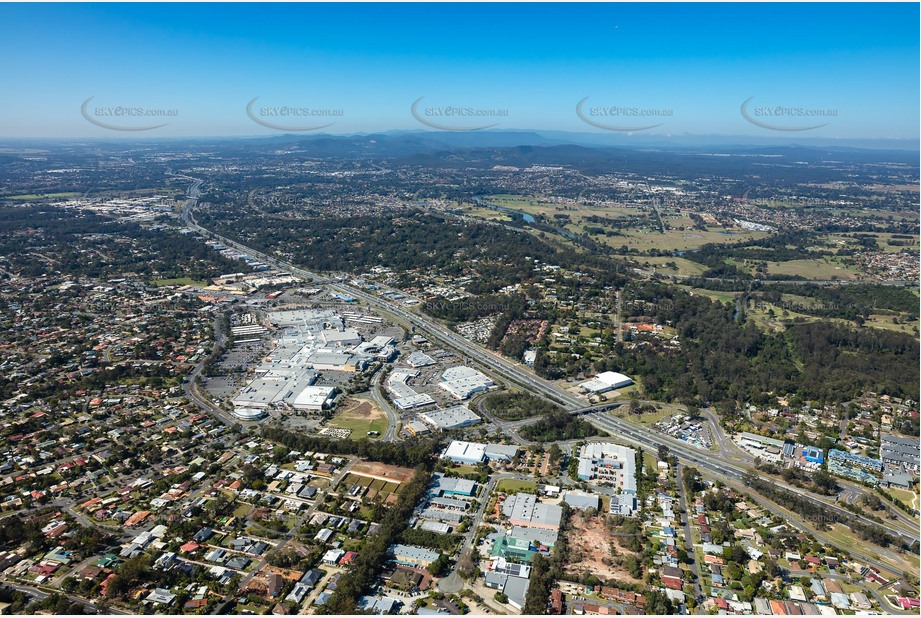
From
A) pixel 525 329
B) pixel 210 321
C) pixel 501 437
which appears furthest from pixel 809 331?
pixel 210 321

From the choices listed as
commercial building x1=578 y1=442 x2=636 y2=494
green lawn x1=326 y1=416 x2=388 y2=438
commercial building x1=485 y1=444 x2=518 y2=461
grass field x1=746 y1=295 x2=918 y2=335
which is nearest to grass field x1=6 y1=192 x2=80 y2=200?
green lawn x1=326 y1=416 x2=388 y2=438

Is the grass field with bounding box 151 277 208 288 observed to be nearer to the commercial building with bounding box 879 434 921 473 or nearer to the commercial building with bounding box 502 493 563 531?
the commercial building with bounding box 502 493 563 531

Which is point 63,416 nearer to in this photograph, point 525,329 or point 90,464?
point 90,464

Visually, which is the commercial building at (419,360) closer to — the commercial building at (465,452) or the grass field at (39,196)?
the commercial building at (465,452)

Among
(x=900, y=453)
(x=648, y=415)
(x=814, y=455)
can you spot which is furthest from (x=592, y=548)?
(x=900, y=453)

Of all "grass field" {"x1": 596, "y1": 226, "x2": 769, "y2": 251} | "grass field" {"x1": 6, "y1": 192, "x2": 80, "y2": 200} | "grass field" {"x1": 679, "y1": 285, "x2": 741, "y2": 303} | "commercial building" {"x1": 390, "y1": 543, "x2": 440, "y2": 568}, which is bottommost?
"commercial building" {"x1": 390, "y1": 543, "x2": 440, "y2": 568}

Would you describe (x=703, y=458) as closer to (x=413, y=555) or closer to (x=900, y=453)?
(x=900, y=453)

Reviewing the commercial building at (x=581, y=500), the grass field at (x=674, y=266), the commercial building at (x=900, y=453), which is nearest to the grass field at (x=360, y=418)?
the commercial building at (x=581, y=500)
